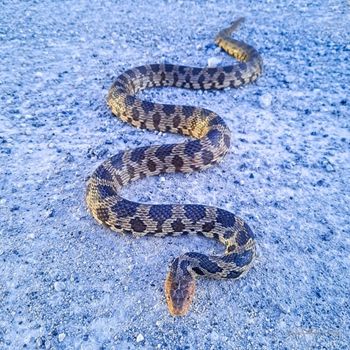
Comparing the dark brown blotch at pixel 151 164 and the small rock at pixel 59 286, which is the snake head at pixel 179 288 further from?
the dark brown blotch at pixel 151 164

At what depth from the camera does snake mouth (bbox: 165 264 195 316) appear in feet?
19.0

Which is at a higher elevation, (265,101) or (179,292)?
(179,292)

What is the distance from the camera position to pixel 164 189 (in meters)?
8.22

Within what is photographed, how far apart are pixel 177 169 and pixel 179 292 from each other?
314cm

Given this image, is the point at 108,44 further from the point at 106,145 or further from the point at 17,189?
the point at 17,189

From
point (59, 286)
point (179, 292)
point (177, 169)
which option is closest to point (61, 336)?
point (59, 286)

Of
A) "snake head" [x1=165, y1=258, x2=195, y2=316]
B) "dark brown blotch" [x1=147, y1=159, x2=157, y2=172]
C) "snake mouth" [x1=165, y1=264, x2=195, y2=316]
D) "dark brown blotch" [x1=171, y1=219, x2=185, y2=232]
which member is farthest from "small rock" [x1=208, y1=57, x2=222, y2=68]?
"snake mouth" [x1=165, y1=264, x2=195, y2=316]

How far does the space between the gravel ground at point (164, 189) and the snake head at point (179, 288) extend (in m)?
0.18

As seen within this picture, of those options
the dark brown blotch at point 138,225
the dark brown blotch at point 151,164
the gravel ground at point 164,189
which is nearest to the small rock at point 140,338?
the gravel ground at point 164,189

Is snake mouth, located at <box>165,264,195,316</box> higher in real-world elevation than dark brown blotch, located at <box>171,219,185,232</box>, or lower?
higher

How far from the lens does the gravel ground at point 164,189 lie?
19.0 feet

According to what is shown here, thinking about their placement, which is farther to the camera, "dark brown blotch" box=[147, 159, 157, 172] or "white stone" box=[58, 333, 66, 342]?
"dark brown blotch" box=[147, 159, 157, 172]

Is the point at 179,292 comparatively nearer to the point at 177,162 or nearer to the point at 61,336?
the point at 61,336

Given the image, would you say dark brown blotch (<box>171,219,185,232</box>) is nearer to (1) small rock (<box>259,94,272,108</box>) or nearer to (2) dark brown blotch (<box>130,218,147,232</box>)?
(2) dark brown blotch (<box>130,218,147,232</box>)
